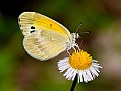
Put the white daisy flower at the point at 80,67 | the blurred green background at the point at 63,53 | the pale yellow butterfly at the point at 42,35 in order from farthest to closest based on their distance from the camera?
the blurred green background at the point at 63,53 → the pale yellow butterfly at the point at 42,35 → the white daisy flower at the point at 80,67

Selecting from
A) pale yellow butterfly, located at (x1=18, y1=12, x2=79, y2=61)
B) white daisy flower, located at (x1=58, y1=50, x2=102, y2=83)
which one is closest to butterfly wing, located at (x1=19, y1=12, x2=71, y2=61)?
pale yellow butterfly, located at (x1=18, y1=12, x2=79, y2=61)

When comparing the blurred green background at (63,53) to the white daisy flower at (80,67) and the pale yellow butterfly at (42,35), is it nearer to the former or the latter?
the pale yellow butterfly at (42,35)

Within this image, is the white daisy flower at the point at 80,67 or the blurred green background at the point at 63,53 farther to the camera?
the blurred green background at the point at 63,53

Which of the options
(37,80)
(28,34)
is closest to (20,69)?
(37,80)

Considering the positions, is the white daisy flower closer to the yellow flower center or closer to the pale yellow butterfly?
the yellow flower center

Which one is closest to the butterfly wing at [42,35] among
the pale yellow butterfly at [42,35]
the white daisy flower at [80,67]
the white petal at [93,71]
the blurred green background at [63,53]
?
the pale yellow butterfly at [42,35]

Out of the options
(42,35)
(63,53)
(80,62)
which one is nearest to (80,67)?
(80,62)

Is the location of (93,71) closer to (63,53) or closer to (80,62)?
(80,62)
